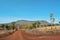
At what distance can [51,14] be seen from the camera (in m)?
53.2

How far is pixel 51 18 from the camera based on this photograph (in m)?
55.3

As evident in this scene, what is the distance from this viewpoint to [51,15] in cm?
5403

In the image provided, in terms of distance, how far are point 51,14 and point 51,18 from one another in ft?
8.51

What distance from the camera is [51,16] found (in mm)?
54344

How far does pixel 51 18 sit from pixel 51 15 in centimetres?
168

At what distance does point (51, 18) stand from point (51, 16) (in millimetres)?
1216

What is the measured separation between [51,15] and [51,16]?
0.48m

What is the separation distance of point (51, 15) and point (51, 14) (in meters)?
0.94
